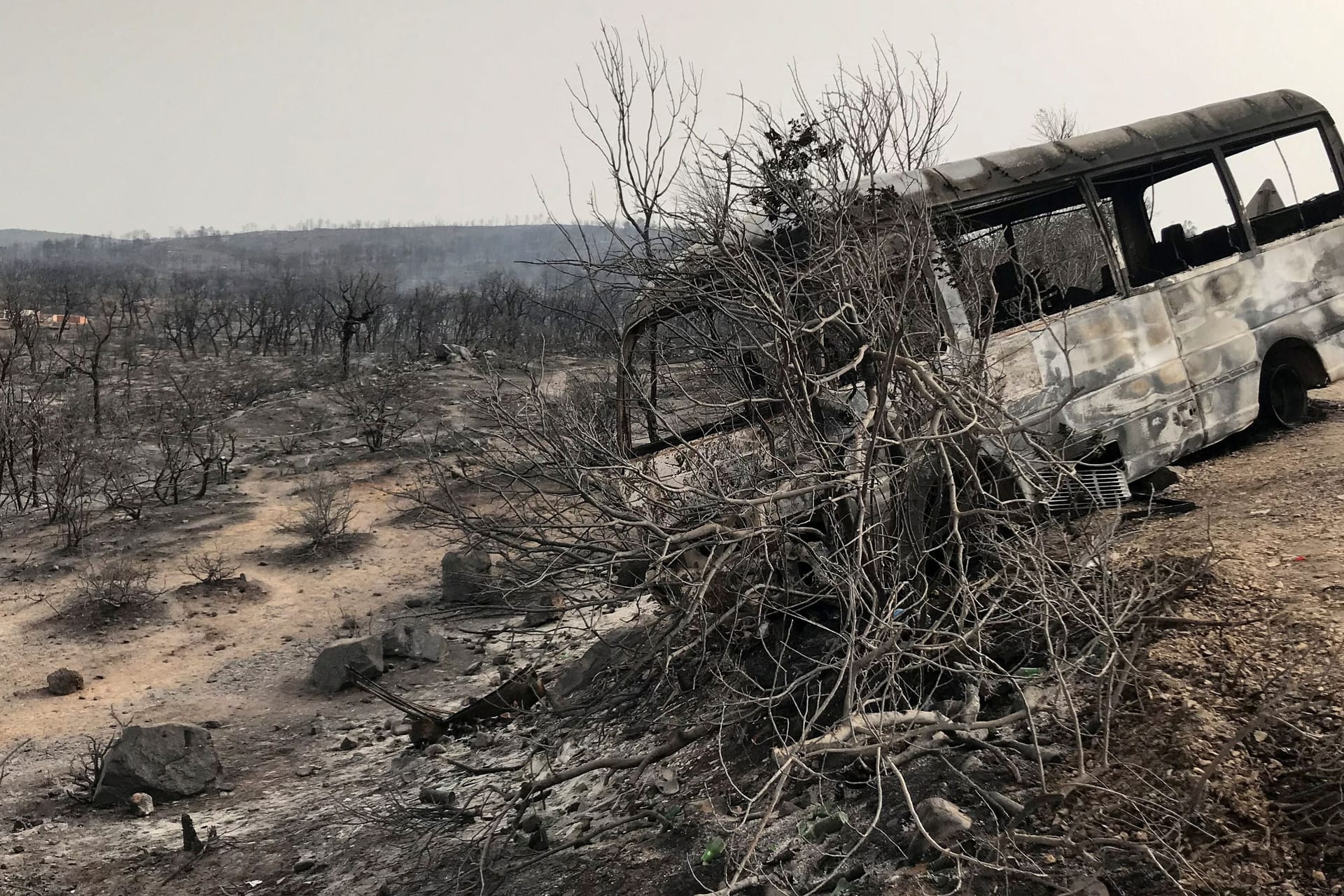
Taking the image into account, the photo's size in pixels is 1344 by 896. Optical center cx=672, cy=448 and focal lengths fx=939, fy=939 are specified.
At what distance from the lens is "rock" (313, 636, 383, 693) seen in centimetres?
833

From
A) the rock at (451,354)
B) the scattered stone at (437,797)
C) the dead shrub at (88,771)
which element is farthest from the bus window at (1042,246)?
the rock at (451,354)

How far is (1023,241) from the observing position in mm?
6688

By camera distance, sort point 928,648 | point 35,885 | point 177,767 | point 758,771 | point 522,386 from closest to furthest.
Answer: point 928,648 < point 758,771 < point 522,386 < point 35,885 < point 177,767

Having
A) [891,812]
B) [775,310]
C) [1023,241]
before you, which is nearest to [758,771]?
[891,812]

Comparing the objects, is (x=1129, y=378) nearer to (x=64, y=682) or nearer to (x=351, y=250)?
(x=64, y=682)

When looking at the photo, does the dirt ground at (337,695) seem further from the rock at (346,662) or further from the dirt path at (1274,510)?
the rock at (346,662)

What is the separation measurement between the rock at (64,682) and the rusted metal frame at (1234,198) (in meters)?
10.4

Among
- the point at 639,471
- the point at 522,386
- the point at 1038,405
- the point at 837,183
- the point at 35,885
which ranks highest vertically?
the point at 837,183

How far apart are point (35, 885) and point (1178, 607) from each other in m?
6.39

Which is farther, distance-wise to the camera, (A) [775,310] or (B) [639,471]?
(B) [639,471]

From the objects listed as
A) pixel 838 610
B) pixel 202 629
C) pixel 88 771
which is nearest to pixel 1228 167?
pixel 838 610

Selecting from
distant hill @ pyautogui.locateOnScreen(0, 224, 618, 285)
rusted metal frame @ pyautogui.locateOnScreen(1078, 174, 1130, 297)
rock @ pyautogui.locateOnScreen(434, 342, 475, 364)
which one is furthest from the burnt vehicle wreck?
distant hill @ pyautogui.locateOnScreen(0, 224, 618, 285)

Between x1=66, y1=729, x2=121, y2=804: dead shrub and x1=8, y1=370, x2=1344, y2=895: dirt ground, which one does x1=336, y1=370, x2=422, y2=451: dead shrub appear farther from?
x1=66, y1=729, x2=121, y2=804: dead shrub

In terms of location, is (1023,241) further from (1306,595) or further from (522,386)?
(522,386)
